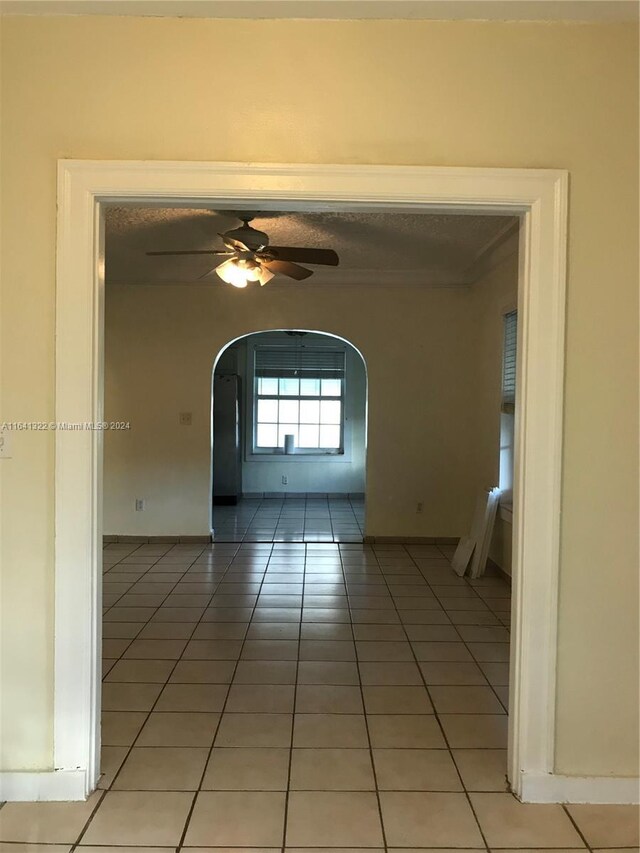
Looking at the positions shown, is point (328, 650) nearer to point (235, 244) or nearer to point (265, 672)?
point (265, 672)

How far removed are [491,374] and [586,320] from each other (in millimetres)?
3184

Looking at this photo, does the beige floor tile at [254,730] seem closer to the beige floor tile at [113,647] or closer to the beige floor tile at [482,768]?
the beige floor tile at [482,768]

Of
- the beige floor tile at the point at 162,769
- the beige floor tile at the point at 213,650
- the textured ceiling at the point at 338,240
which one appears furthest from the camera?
the textured ceiling at the point at 338,240

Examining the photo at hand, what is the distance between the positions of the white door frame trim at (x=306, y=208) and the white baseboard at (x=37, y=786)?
2 cm

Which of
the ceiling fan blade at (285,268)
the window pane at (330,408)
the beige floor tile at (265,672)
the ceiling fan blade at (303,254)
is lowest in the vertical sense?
the beige floor tile at (265,672)

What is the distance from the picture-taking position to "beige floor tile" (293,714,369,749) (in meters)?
2.28

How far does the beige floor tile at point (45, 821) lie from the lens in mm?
1747

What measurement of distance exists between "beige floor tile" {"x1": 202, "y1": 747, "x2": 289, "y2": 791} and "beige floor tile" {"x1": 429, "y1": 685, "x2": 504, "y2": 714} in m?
0.79

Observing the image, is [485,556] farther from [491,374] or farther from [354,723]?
[354,723]

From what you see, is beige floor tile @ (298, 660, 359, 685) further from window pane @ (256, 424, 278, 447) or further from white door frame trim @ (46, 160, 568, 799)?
window pane @ (256, 424, 278, 447)

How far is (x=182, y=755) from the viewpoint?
2.18m

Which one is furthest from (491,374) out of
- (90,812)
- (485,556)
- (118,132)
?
(90,812)

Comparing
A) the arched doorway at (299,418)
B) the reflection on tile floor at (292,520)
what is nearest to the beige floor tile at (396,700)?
the reflection on tile floor at (292,520)

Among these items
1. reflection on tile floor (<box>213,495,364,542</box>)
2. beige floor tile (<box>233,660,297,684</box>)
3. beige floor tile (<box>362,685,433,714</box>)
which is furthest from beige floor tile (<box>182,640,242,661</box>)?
reflection on tile floor (<box>213,495,364,542</box>)
